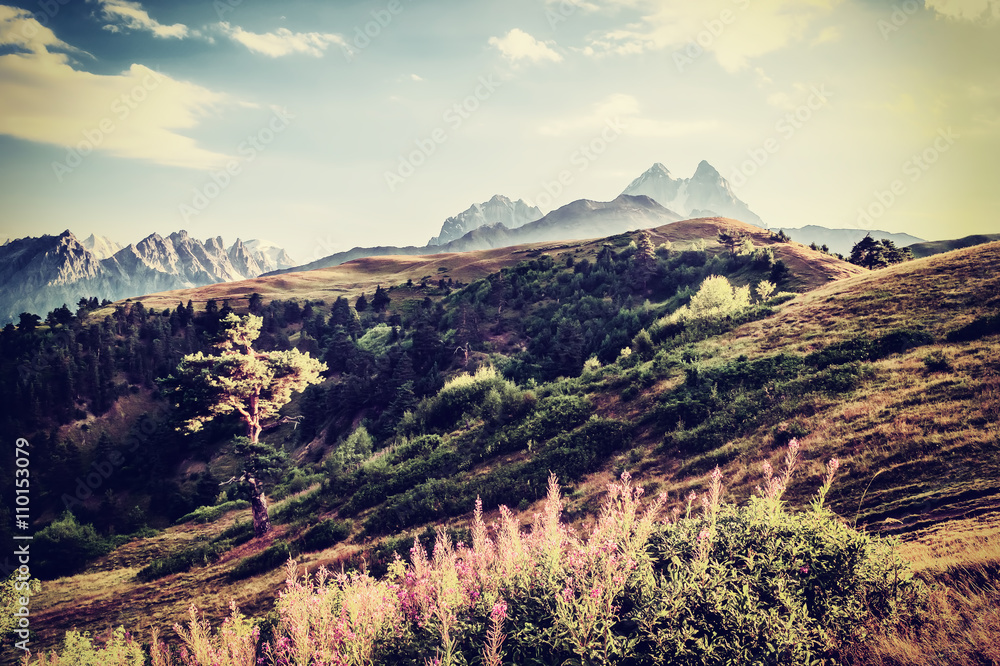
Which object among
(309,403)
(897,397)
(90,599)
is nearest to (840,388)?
(897,397)

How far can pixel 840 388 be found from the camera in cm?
1260

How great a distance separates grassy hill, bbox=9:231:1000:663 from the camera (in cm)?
829

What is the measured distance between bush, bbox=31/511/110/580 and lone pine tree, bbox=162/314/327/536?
23.0 ft

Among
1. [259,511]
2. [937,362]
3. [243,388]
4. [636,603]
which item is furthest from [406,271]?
[636,603]

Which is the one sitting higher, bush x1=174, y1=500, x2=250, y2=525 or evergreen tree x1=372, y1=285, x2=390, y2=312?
evergreen tree x1=372, y1=285, x2=390, y2=312

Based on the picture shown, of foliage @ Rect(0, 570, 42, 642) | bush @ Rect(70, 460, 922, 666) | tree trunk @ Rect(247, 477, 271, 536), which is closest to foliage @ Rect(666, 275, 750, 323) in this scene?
bush @ Rect(70, 460, 922, 666)

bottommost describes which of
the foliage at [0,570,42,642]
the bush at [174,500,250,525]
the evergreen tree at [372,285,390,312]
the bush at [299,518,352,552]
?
the bush at [174,500,250,525]

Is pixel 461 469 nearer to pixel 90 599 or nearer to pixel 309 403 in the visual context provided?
pixel 90 599

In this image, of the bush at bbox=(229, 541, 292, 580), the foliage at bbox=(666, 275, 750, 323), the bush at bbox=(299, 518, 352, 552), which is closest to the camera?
the bush at bbox=(229, 541, 292, 580)

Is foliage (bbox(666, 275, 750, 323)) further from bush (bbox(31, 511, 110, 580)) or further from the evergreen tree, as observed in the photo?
the evergreen tree

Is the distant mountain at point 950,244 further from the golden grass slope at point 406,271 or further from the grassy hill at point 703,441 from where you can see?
the grassy hill at point 703,441

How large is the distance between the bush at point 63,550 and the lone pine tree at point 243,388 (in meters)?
7.01

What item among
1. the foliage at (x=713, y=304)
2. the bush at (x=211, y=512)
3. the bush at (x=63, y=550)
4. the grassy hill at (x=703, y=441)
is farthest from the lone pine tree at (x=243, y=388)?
the foliage at (x=713, y=304)

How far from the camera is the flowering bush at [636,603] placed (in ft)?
14.1
